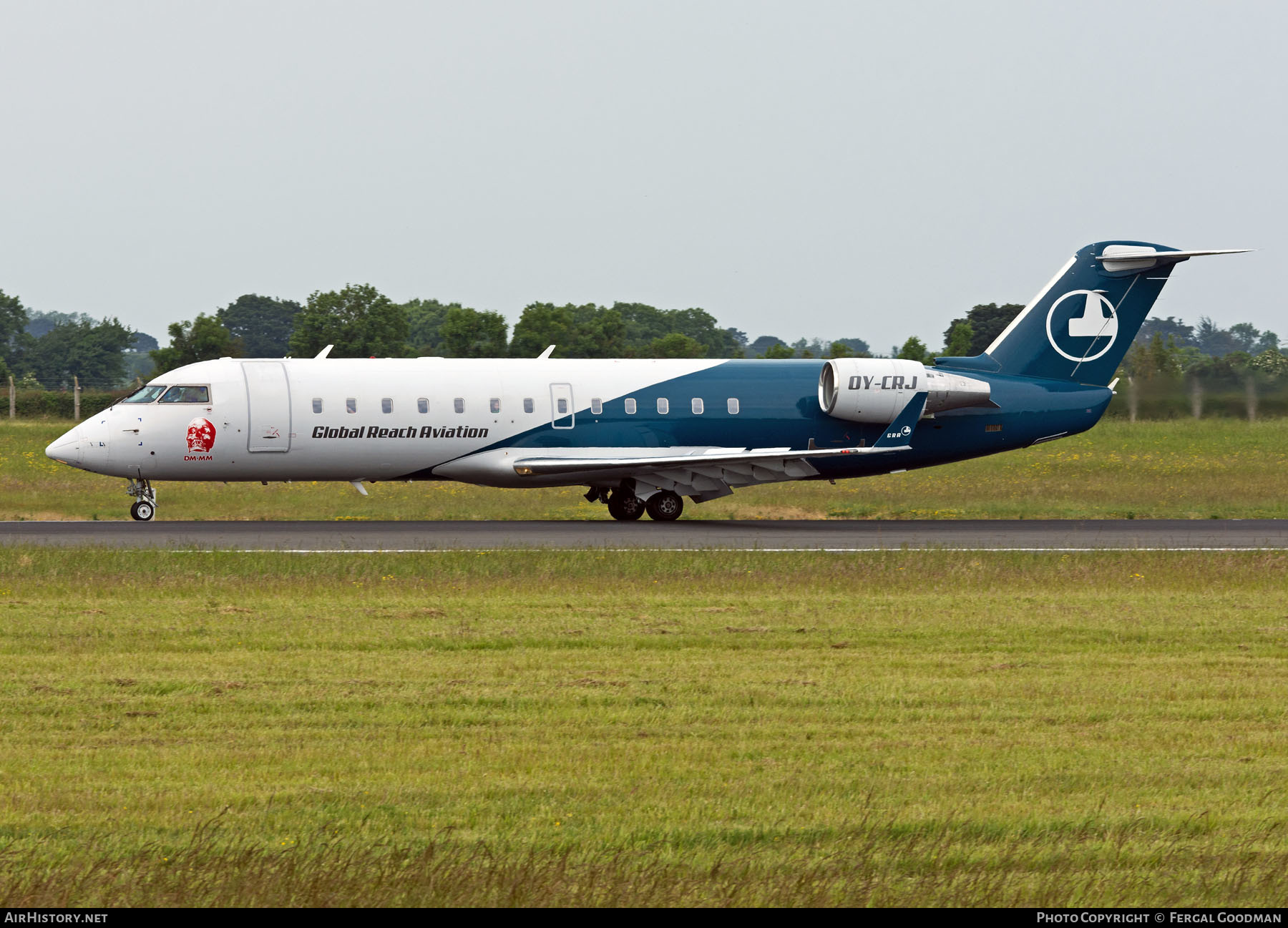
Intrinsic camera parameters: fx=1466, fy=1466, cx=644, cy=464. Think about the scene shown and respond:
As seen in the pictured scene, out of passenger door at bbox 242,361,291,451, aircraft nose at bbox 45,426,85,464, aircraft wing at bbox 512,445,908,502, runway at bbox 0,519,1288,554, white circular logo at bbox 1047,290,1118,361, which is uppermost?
white circular logo at bbox 1047,290,1118,361

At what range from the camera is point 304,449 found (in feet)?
99.6

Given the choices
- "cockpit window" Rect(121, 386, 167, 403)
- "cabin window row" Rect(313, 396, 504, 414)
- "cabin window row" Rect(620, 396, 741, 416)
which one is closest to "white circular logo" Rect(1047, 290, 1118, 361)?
"cabin window row" Rect(620, 396, 741, 416)

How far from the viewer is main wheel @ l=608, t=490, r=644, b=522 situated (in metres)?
32.9

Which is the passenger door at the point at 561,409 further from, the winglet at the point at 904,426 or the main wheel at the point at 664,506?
the winglet at the point at 904,426

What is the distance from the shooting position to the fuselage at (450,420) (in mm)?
30094

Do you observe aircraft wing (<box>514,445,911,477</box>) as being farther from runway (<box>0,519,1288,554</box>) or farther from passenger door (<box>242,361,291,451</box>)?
passenger door (<box>242,361,291,451</box>)

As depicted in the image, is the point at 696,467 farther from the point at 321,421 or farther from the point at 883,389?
the point at 321,421

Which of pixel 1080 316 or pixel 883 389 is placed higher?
pixel 1080 316

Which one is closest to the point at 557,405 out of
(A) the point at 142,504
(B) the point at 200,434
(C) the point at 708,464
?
(C) the point at 708,464

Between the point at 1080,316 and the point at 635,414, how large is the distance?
11274 mm

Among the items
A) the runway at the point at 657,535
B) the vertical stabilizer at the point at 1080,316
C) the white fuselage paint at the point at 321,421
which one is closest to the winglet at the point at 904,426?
the runway at the point at 657,535

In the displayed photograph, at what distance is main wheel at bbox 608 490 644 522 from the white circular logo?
1075 cm

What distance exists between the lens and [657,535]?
92.6 feet

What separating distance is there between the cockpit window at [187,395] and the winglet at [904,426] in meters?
14.4
